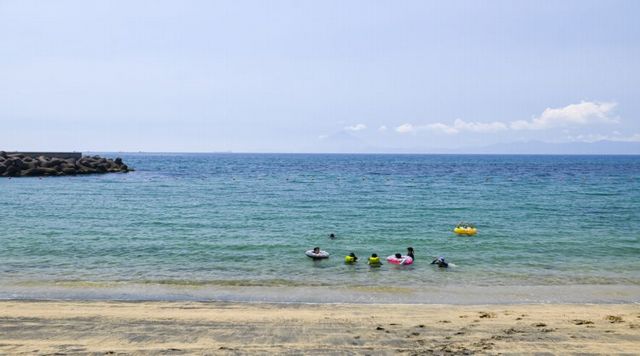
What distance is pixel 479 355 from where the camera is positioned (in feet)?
38.5

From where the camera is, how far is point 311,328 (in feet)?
45.5

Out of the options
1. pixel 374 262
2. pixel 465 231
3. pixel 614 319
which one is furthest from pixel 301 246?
pixel 614 319

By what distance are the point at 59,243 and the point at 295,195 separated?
29620mm

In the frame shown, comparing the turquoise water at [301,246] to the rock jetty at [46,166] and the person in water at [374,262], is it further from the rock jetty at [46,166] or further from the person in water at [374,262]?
the rock jetty at [46,166]

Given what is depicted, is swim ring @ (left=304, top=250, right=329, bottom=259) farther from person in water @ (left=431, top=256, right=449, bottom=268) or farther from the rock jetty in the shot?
the rock jetty

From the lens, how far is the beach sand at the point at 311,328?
12312 mm

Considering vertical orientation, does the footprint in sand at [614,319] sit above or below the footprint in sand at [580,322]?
above

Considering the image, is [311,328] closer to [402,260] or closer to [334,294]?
[334,294]

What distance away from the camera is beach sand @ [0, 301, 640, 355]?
40.4 ft

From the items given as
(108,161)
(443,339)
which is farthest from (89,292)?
(108,161)

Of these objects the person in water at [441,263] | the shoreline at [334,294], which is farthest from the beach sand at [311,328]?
the person in water at [441,263]

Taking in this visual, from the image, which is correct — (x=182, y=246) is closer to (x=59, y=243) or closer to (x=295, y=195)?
(x=59, y=243)

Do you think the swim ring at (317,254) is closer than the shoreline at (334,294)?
No

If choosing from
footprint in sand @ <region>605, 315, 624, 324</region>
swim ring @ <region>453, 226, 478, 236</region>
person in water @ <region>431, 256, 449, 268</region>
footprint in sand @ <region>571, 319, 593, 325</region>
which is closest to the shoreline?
footprint in sand @ <region>605, 315, 624, 324</region>
